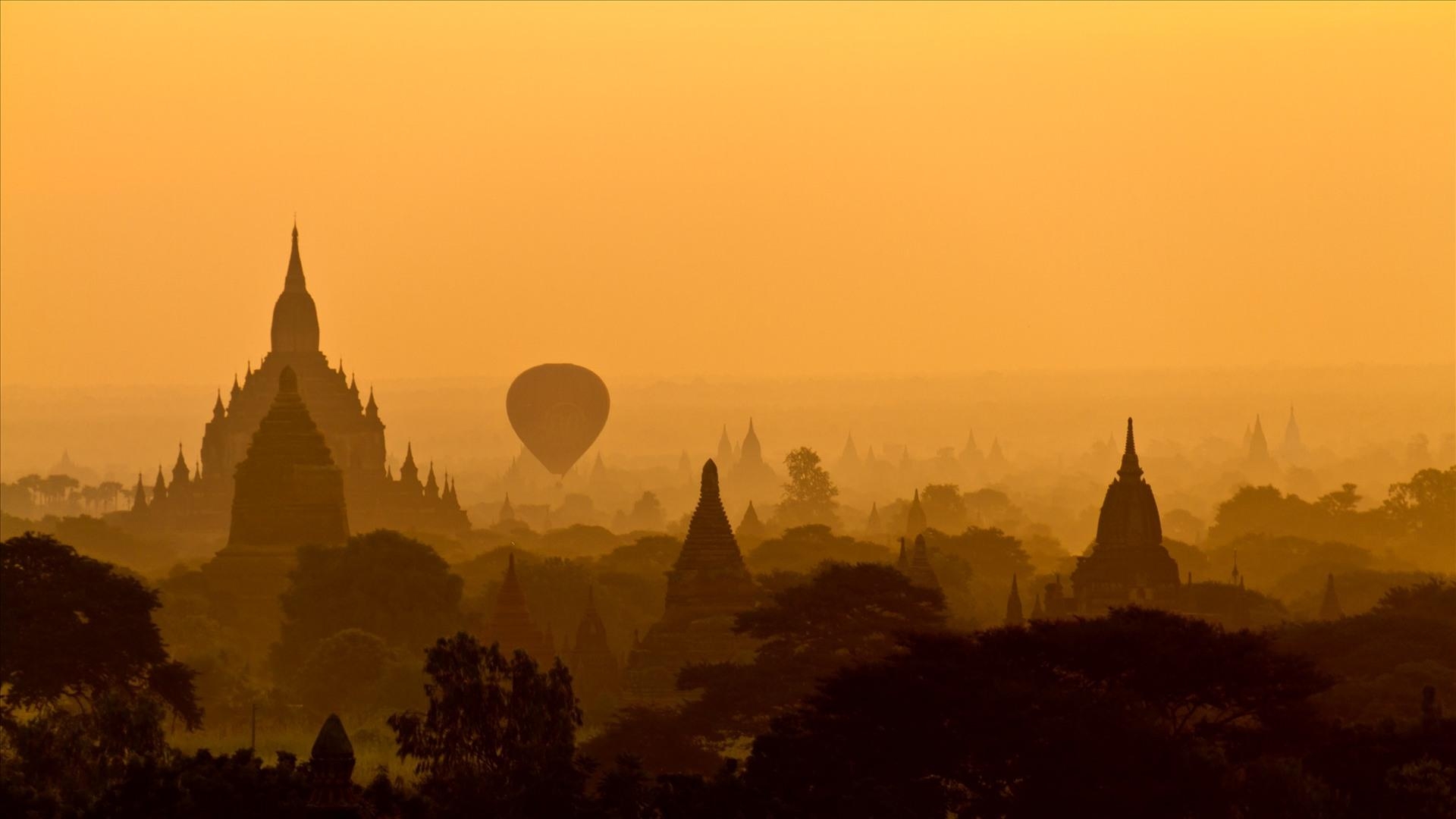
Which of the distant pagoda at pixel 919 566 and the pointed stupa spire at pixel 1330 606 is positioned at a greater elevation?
the distant pagoda at pixel 919 566

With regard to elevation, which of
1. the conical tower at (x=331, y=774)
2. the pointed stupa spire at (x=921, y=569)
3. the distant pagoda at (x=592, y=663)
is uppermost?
the conical tower at (x=331, y=774)

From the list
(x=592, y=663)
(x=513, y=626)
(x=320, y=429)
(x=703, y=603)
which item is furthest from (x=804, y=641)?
(x=320, y=429)

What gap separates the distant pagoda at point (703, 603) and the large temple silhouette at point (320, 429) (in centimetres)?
7916

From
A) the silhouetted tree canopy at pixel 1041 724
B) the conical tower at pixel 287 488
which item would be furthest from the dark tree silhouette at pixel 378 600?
the silhouetted tree canopy at pixel 1041 724

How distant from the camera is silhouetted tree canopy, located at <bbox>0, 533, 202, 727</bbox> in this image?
271ft

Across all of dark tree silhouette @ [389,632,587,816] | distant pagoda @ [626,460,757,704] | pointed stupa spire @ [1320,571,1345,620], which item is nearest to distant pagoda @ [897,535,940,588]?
distant pagoda @ [626,460,757,704]

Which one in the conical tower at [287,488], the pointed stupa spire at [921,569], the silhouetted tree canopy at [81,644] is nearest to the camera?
the silhouetted tree canopy at [81,644]

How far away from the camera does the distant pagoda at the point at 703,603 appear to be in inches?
3868

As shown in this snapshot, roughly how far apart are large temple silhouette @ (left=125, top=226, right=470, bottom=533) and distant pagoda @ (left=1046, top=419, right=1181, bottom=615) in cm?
6989

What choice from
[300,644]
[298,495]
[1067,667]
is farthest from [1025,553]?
[1067,667]

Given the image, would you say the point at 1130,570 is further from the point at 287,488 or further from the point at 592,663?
the point at 287,488

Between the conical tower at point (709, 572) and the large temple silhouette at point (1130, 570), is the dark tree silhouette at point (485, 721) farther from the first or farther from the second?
the large temple silhouette at point (1130, 570)

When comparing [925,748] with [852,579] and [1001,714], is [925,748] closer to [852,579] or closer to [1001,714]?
[1001,714]

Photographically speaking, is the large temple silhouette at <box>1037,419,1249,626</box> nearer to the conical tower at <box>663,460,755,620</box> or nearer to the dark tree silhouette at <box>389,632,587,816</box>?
the conical tower at <box>663,460,755,620</box>
